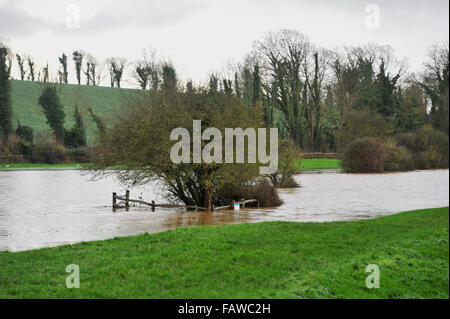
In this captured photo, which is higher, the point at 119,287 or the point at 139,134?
the point at 139,134

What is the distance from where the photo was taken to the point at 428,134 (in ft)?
139

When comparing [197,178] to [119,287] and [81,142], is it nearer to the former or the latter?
[119,287]

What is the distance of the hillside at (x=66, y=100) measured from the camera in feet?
281

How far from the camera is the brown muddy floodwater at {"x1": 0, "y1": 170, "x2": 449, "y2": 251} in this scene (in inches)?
610

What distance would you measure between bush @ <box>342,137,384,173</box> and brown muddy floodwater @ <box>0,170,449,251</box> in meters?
14.5

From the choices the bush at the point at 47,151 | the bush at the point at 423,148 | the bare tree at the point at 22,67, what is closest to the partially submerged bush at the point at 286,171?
the bush at the point at 423,148

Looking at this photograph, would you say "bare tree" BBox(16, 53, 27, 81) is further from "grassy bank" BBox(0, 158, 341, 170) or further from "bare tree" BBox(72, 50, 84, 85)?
"grassy bank" BBox(0, 158, 341, 170)

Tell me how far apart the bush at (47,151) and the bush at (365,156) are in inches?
1358
